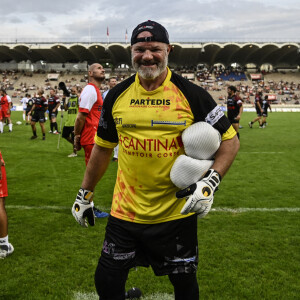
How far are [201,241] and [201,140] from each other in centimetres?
284

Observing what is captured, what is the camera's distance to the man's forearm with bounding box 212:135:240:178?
234 centimetres

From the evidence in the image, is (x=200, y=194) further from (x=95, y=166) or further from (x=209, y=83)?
(x=209, y=83)

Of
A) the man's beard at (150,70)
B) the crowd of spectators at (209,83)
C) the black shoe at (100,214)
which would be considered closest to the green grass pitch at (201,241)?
the black shoe at (100,214)

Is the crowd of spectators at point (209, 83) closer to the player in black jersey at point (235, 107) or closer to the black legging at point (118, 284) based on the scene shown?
the player in black jersey at point (235, 107)

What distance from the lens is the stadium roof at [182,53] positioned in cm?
6378

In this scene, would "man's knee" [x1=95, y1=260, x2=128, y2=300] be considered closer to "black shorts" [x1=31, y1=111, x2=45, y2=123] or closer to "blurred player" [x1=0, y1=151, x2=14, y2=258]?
"blurred player" [x1=0, y1=151, x2=14, y2=258]

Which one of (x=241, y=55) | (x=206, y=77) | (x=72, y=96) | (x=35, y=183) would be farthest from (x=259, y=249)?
(x=241, y=55)

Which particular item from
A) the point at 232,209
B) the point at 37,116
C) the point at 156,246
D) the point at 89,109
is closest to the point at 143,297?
the point at 156,246

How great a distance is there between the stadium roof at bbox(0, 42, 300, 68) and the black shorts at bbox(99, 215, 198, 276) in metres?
61.7

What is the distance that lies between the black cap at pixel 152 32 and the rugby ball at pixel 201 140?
0.66m

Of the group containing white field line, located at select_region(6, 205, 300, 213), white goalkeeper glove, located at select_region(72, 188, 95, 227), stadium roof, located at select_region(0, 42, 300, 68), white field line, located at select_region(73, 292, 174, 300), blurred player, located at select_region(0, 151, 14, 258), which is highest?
stadium roof, located at select_region(0, 42, 300, 68)

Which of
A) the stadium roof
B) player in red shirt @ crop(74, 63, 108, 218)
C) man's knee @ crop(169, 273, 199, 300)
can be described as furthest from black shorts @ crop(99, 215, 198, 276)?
the stadium roof

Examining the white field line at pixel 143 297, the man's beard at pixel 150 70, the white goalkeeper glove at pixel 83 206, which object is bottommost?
the white field line at pixel 143 297

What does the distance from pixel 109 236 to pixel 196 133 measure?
101 cm
